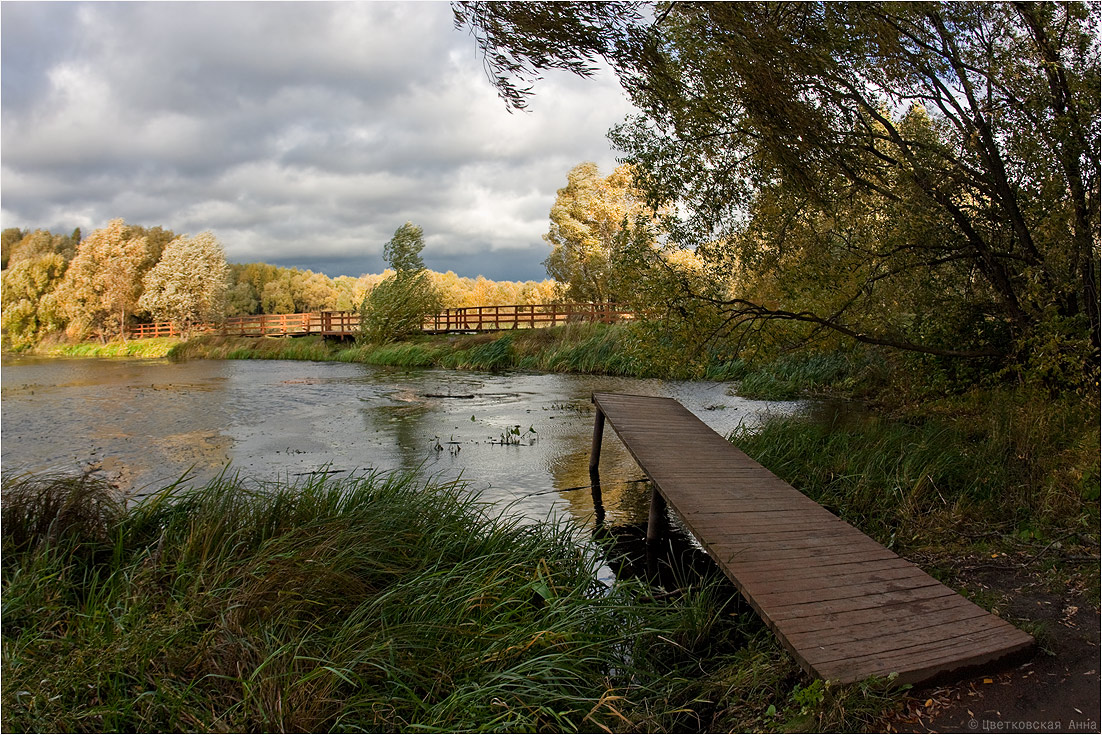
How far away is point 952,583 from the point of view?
4332mm

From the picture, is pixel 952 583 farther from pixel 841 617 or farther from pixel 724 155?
pixel 724 155

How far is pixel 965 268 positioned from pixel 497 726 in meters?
7.22

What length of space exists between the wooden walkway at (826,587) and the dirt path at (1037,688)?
85mm

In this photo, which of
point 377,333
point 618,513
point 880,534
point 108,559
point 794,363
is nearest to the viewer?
point 108,559

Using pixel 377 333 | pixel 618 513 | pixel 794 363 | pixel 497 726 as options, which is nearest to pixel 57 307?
pixel 377 333

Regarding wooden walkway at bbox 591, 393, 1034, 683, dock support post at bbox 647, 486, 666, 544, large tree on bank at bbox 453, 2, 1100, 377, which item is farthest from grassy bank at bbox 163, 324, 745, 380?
wooden walkway at bbox 591, 393, 1034, 683

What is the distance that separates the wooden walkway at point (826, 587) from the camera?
3100mm

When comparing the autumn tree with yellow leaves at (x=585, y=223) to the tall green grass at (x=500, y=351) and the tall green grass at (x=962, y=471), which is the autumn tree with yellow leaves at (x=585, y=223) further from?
the tall green grass at (x=962, y=471)

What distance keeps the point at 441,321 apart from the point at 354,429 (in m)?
19.9

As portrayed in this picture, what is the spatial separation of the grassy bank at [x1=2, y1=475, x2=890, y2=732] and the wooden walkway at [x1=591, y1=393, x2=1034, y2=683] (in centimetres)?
19

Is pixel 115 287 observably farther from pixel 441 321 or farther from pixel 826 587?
pixel 826 587

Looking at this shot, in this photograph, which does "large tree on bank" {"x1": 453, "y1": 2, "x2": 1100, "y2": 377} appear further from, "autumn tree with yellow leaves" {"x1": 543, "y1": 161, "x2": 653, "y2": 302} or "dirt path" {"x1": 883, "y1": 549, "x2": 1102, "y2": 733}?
"autumn tree with yellow leaves" {"x1": 543, "y1": 161, "x2": 653, "y2": 302}

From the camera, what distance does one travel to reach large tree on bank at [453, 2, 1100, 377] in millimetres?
5730

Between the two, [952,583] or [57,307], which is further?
[57,307]
